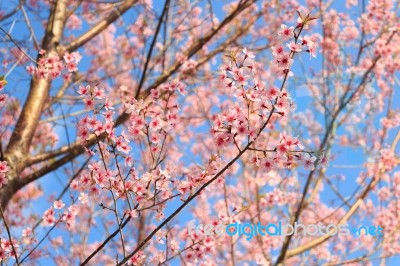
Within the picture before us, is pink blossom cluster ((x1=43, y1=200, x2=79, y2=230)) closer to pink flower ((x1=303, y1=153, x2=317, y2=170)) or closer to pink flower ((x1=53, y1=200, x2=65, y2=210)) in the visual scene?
pink flower ((x1=53, y1=200, x2=65, y2=210))

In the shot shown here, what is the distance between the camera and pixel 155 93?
3.05 meters

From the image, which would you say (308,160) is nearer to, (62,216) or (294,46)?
(294,46)

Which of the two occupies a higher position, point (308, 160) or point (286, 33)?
point (286, 33)

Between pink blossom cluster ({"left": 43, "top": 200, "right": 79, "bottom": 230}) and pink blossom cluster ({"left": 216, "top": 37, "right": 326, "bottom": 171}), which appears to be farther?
pink blossom cluster ({"left": 43, "top": 200, "right": 79, "bottom": 230})

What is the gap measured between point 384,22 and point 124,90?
3.64 m

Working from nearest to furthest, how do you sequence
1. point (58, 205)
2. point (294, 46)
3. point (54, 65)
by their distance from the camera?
point (294, 46) < point (58, 205) < point (54, 65)

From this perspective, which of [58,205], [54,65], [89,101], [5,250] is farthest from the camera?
[54,65]

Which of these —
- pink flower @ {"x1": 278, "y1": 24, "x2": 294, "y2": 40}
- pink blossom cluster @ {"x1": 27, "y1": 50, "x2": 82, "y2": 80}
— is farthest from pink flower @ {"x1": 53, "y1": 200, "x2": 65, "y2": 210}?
pink flower @ {"x1": 278, "y1": 24, "x2": 294, "y2": 40}

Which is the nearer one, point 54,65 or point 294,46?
point 294,46

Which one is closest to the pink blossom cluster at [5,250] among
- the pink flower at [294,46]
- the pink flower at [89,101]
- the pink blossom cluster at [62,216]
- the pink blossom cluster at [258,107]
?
the pink blossom cluster at [62,216]

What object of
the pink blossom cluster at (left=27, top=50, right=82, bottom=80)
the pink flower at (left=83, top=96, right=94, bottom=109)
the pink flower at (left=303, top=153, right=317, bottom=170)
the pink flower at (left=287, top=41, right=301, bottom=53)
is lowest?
the pink flower at (left=303, top=153, right=317, bottom=170)

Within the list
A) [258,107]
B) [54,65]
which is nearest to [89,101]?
[258,107]

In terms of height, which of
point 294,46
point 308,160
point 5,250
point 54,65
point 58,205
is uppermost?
point 54,65

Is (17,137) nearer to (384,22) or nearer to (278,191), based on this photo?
(278,191)
